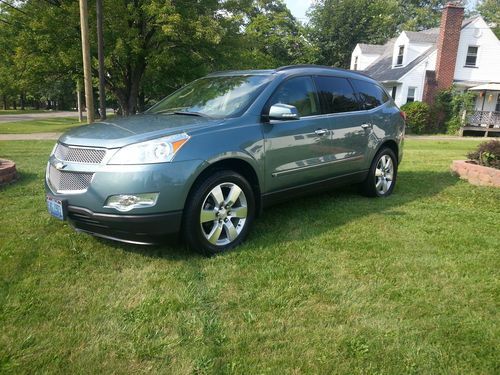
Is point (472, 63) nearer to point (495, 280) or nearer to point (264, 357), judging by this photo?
point (495, 280)

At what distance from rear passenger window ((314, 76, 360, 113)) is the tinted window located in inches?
6.0

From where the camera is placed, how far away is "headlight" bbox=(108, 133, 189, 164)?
3.28 metres

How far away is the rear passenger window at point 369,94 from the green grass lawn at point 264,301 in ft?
6.10

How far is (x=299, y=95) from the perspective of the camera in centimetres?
465

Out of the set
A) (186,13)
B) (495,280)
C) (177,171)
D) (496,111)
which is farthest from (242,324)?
(496,111)

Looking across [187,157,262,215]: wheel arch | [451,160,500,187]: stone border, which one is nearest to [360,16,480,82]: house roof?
[451,160,500,187]: stone border

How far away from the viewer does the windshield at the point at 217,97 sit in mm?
4188

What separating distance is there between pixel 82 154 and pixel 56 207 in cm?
52

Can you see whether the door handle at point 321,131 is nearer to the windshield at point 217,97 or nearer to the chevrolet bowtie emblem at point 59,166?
the windshield at point 217,97

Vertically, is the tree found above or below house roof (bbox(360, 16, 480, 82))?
above

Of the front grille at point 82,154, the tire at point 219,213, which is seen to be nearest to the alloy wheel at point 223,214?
the tire at point 219,213

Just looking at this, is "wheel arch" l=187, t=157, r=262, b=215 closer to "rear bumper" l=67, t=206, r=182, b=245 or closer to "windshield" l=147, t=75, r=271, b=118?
"rear bumper" l=67, t=206, r=182, b=245

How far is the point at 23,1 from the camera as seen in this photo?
1866 cm

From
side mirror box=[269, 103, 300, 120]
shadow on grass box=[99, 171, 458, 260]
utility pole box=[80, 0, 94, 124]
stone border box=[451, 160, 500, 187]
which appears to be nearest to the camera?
shadow on grass box=[99, 171, 458, 260]
